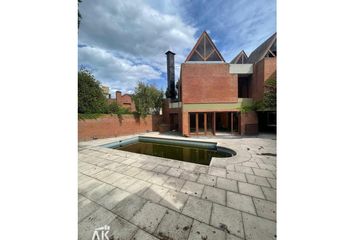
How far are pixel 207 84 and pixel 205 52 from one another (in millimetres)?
2820

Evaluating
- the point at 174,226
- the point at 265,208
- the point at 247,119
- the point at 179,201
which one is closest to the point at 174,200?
the point at 179,201

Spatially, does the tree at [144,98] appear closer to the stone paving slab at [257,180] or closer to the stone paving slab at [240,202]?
the stone paving slab at [257,180]

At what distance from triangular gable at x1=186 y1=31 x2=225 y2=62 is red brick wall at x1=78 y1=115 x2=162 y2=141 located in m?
8.43

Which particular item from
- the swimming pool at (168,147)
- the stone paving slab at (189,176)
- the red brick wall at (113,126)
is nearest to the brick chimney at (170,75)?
the red brick wall at (113,126)

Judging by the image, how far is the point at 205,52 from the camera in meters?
10.8

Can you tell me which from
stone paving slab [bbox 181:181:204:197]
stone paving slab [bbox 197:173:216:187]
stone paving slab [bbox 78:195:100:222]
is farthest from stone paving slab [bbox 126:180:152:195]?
stone paving slab [bbox 197:173:216:187]

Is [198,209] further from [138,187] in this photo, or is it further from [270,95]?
[270,95]

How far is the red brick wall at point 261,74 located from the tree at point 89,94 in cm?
1418

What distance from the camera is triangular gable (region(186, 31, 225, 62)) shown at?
420 inches

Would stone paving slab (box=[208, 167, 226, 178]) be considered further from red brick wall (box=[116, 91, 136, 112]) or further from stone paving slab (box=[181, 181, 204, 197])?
red brick wall (box=[116, 91, 136, 112])
